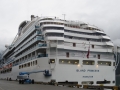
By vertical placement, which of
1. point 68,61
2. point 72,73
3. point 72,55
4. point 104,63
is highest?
point 72,55

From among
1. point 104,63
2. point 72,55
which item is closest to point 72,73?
point 72,55

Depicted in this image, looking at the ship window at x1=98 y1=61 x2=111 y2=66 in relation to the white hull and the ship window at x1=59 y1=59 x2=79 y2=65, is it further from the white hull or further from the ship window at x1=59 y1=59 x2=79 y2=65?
the ship window at x1=59 y1=59 x2=79 y2=65

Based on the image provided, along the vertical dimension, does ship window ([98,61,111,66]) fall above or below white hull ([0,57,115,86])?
above

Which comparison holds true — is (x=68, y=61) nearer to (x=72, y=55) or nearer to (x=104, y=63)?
(x=72, y=55)

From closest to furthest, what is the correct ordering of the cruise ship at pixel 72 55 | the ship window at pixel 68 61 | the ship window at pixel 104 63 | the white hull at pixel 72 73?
the white hull at pixel 72 73 < the cruise ship at pixel 72 55 < the ship window at pixel 68 61 < the ship window at pixel 104 63

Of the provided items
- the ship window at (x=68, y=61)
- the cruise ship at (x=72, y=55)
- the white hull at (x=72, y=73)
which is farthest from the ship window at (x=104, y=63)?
the ship window at (x=68, y=61)

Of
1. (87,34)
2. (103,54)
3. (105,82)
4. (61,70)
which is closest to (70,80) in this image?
(61,70)

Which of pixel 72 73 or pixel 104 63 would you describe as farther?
pixel 104 63

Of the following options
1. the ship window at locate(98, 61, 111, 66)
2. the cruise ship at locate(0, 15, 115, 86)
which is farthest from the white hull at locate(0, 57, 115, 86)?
the ship window at locate(98, 61, 111, 66)

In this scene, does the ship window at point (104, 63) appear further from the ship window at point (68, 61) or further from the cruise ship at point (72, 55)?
the ship window at point (68, 61)

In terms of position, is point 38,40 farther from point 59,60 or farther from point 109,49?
point 109,49

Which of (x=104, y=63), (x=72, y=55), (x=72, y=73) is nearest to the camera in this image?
(x=72, y=73)

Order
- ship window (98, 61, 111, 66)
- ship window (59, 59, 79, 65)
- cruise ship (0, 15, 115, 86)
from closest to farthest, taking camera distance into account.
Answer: cruise ship (0, 15, 115, 86), ship window (59, 59, 79, 65), ship window (98, 61, 111, 66)

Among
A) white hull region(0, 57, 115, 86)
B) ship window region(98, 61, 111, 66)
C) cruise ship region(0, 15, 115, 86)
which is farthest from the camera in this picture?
ship window region(98, 61, 111, 66)
